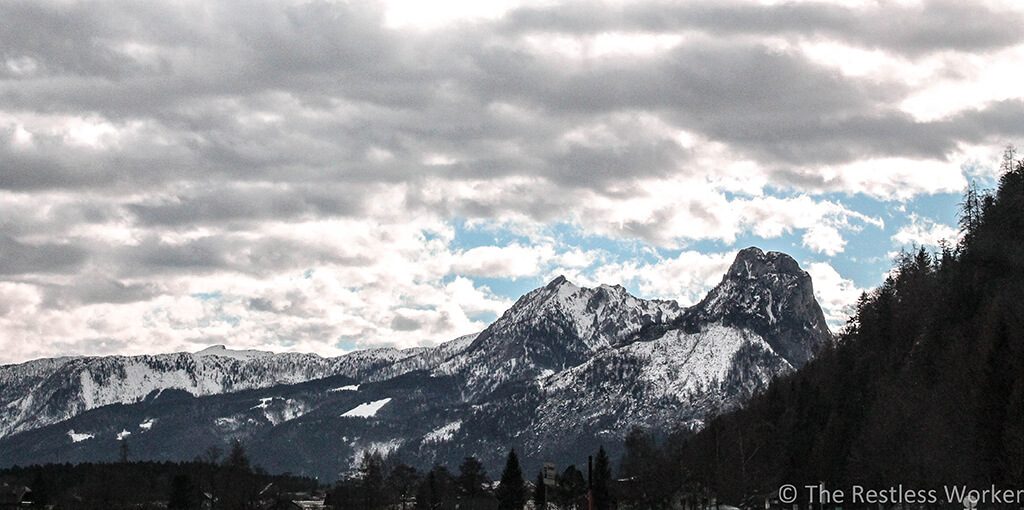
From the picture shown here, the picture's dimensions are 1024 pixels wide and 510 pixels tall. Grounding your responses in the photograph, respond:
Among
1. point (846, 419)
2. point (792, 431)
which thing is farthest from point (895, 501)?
point (792, 431)

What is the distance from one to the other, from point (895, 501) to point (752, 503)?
5361 cm

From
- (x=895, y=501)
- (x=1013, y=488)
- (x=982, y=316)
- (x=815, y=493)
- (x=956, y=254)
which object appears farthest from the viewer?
→ (x=956, y=254)

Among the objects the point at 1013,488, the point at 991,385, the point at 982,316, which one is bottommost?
the point at 1013,488

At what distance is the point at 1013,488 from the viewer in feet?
350

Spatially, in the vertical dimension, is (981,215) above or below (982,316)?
above

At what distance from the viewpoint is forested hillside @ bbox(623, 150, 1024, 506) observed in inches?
4476

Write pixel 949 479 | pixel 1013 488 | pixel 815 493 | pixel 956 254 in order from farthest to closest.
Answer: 1. pixel 956 254
2. pixel 815 493
3. pixel 949 479
4. pixel 1013 488

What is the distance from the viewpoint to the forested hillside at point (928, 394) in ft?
373

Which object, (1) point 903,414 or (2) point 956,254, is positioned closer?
(1) point 903,414

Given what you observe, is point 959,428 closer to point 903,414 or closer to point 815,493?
point 903,414

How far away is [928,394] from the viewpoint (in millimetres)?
138875

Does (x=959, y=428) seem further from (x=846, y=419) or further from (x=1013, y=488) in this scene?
(x=846, y=419)

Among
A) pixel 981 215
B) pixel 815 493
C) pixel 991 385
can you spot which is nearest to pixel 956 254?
pixel 981 215

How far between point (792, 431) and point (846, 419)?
16.6 m
